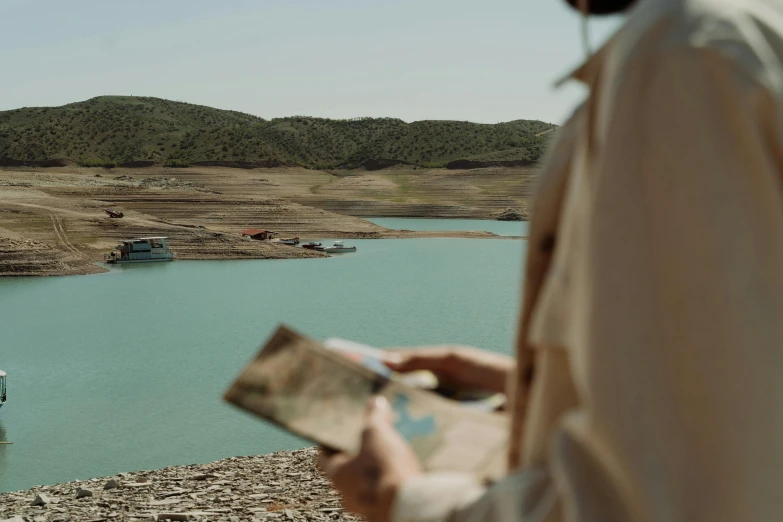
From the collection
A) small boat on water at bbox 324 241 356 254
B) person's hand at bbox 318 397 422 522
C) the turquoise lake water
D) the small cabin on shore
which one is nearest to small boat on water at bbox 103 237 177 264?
the turquoise lake water

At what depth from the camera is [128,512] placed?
6285 millimetres

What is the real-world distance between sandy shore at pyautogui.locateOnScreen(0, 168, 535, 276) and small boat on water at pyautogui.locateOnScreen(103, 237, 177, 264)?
1.96 ft

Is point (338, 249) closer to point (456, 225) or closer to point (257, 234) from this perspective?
point (257, 234)

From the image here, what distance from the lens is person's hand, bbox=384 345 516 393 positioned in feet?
2.88

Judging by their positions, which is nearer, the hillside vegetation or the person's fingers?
the person's fingers

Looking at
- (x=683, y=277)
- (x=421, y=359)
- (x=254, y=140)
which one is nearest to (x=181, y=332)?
(x=421, y=359)

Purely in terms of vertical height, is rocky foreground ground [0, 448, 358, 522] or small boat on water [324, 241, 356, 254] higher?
rocky foreground ground [0, 448, 358, 522]

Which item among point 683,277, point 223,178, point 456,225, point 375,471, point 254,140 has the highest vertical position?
point 254,140

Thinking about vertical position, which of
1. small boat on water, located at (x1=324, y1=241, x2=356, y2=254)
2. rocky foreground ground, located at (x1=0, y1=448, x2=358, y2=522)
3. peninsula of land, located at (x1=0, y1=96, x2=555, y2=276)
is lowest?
small boat on water, located at (x1=324, y1=241, x2=356, y2=254)

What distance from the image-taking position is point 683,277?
49 centimetres

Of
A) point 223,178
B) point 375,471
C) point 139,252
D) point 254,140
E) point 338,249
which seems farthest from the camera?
point 254,140

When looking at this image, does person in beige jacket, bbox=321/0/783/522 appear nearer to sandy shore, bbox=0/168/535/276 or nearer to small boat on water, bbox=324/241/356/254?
sandy shore, bbox=0/168/535/276

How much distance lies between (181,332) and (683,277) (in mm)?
17176

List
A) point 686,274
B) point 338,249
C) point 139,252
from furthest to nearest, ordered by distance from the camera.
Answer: point 338,249, point 139,252, point 686,274
